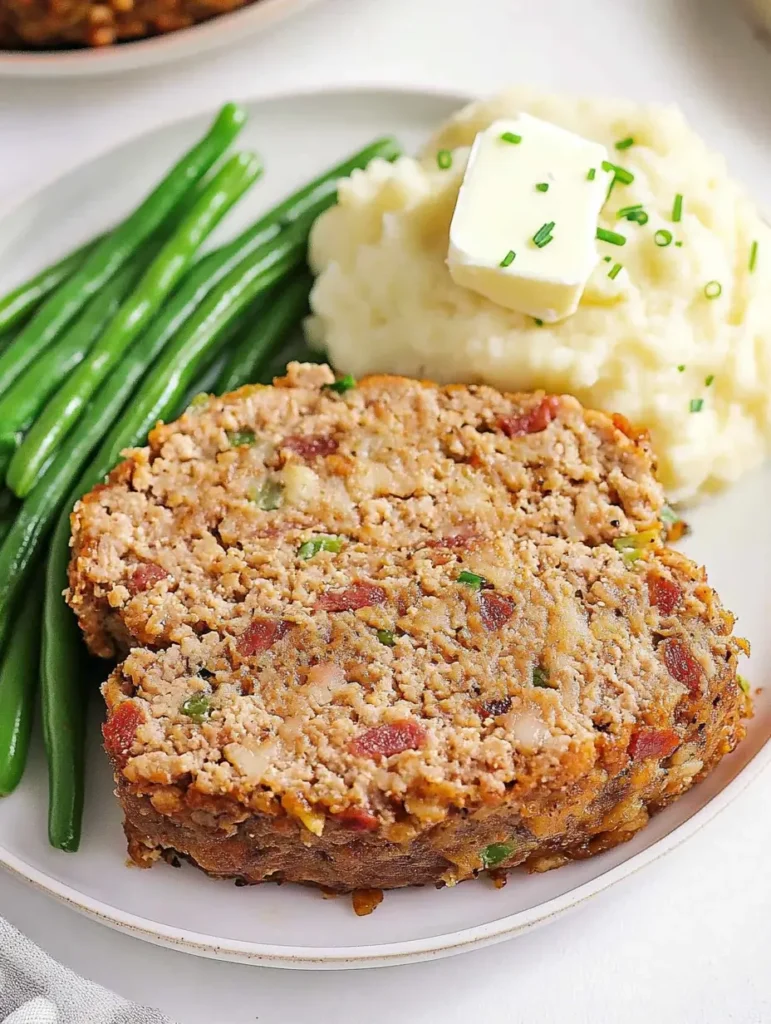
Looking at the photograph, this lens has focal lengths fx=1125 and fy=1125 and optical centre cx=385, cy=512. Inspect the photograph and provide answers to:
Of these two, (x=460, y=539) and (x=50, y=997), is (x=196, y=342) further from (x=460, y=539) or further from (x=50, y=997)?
(x=50, y=997)

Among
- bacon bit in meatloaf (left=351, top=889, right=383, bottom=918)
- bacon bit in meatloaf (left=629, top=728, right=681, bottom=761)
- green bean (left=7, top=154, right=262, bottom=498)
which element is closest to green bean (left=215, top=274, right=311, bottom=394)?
green bean (left=7, top=154, right=262, bottom=498)

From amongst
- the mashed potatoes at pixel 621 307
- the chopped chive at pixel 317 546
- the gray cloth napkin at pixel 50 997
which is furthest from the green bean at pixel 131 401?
the gray cloth napkin at pixel 50 997

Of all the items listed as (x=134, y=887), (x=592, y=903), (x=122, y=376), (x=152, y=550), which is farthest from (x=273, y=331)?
(x=592, y=903)

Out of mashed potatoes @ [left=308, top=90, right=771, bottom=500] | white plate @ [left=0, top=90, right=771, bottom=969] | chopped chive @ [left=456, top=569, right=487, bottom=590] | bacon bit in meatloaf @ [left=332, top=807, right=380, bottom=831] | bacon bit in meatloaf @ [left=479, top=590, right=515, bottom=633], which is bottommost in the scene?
white plate @ [left=0, top=90, right=771, bottom=969]

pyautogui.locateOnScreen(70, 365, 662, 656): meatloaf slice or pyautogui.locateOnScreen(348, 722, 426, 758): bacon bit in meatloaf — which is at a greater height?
pyautogui.locateOnScreen(70, 365, 662, 656): meatloaf slice

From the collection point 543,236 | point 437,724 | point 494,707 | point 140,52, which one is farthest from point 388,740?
point 140,52

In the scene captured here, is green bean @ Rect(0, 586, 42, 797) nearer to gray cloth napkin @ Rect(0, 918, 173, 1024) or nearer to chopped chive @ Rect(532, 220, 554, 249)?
gray cloth napkin @ Rect(0, 918, 173, 1024)
